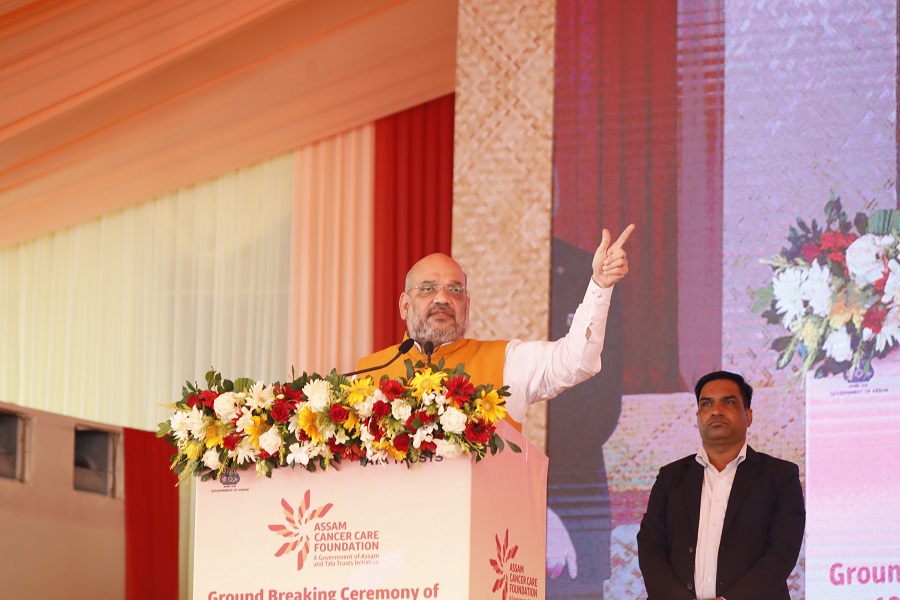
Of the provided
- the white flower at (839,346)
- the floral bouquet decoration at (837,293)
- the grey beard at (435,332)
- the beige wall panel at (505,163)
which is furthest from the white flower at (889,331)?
the grey beard at (435,332)

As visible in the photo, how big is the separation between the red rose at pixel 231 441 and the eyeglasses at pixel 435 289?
1.11 metres

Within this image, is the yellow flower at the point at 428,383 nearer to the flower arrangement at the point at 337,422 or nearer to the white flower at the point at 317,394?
the flower arrangement at the point at 337,422

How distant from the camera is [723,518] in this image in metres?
4.19

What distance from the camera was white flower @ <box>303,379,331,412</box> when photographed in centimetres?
278

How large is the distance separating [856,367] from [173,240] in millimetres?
4221

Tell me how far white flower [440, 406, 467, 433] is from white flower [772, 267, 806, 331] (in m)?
2.88

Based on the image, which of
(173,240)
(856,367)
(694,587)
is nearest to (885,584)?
(856,367)

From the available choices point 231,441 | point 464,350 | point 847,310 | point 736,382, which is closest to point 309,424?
point 231,441

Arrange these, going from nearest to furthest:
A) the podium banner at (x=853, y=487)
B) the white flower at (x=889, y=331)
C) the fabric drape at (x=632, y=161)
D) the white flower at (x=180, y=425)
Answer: the white flower at (x=180, y=425), the podium banner at (x=853, y=487), the white flower at (x=889, y=331), the fabric drape at (x=632, y=161)

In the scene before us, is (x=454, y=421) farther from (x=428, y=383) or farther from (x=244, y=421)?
(x=244, y=421)

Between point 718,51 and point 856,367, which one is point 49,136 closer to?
point 718,51

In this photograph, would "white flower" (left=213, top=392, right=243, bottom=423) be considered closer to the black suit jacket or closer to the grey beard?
the grey beard

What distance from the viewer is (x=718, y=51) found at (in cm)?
557

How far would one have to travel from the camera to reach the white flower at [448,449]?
8.75 ft
